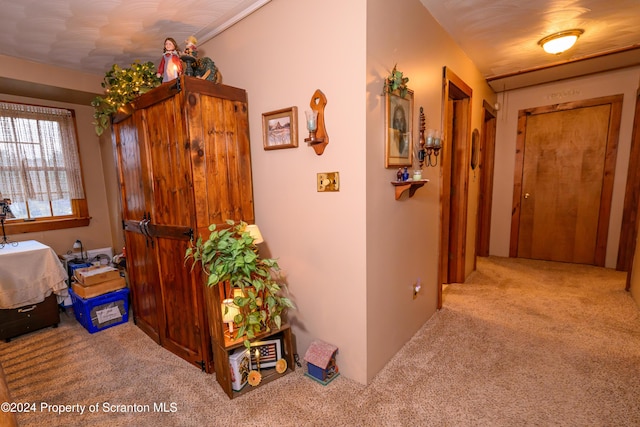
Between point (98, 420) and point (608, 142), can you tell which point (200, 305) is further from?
point (608, 142)

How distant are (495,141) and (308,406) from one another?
4354 millimetres

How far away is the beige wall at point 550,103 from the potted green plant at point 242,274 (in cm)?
397

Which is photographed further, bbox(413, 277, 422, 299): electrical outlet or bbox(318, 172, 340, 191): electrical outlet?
bbox(413, 277, 422, 299): electrical outlet

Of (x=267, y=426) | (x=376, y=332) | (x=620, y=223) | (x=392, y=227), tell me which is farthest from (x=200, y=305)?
(x=620, y=223)

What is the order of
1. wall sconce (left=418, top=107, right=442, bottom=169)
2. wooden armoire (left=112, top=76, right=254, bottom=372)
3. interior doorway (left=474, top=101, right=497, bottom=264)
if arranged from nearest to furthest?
wooden armoire (left=112, top=76, right=254, bottom=372), wall sconce (left=418, top=107, right=442, bottom=169), interior doorway (left=474, top=101, right=497, bottom=264)

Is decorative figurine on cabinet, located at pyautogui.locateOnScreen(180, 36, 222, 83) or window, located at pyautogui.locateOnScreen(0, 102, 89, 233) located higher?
decorative figurine on cabinet, located at pyautogui.locateOnScreen(180, 36, 222, 83)

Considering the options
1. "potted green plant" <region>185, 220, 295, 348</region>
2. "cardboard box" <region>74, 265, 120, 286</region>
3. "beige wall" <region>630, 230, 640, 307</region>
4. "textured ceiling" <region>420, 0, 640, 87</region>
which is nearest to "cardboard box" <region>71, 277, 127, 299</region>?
"cardboard box" <region>74, 265, 120, 286</region>

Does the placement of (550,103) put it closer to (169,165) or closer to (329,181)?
(329,181)

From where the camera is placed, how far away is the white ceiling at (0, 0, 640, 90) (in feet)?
6.34

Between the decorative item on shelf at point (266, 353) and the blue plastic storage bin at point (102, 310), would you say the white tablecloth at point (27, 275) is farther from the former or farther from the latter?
the decorative item on shelf at point (266, 353)

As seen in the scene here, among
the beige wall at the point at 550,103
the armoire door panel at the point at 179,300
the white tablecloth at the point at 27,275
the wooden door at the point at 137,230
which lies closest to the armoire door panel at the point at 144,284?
the wooden door at the point at 137,230

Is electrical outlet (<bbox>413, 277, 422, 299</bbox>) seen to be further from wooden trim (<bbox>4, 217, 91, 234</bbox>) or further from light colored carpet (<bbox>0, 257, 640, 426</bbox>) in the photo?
wooden trim (<bbox>4, 217, 91, 234</bbox>)

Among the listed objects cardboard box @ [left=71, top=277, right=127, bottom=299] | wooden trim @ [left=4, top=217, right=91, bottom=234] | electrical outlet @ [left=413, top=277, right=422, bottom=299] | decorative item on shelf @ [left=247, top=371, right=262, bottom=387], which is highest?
wooden trim @ [left=4, top=217, right=91, bottom=234]

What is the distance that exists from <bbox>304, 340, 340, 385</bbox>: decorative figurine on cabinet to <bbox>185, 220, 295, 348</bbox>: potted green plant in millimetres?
280
